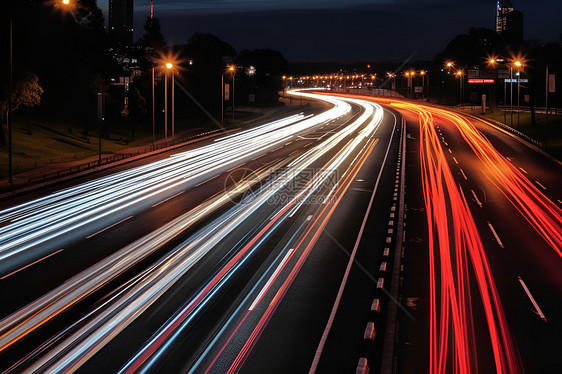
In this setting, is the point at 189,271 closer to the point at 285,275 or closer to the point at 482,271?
the point at 285,275

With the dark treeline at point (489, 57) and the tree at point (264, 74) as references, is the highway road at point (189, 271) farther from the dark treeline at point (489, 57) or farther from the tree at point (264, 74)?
the tree at point (264, 74)

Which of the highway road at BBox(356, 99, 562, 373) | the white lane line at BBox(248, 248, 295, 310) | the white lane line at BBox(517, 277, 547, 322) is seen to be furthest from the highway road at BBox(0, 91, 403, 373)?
the white lane line at BBox(517, 277, 547, 322)

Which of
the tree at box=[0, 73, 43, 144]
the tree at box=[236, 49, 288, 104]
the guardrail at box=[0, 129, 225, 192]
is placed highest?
the tree at box=[236, 49, 288, 104]

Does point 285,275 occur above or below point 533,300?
above

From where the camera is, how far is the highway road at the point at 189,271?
11.1m

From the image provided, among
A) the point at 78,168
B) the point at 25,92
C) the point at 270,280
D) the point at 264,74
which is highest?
the point at 264,74

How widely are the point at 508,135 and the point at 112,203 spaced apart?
4641 cm

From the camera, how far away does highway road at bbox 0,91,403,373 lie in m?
11.1

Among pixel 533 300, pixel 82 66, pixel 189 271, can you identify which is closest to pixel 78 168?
pixel 189 271

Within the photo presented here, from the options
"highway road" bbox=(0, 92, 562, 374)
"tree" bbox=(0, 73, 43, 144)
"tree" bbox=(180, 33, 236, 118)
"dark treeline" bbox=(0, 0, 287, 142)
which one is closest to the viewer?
"highway road" bbox=(0, 92, 562, 374)

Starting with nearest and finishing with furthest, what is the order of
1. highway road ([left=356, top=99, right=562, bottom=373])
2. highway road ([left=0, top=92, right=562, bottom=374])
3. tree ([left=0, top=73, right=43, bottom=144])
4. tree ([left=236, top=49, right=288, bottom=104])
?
highway road ([left=0, top=92, right=562, bottom=374]) → highway road ([left=356, top=99, right=562, bottom=373]) → tree ([left=0, top=73, right=43, bottom=144]) → tree ([left=236, top=49, right=288, bottom=104])

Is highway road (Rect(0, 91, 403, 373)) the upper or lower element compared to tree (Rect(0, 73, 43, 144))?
lower

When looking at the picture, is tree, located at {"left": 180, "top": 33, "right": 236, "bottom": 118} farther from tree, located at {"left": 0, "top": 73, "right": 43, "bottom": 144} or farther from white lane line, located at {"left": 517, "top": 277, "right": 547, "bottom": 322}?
white lane line, located at {"left": 517, "top": 277, "right": 547, "bottom": 322}

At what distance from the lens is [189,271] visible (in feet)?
53.1
